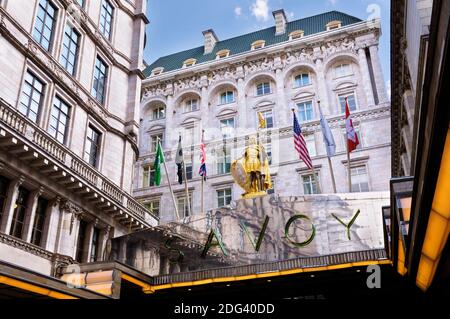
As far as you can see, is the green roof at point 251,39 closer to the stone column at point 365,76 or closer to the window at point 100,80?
the stone column at point 365,76

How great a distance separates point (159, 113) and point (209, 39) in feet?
41.7

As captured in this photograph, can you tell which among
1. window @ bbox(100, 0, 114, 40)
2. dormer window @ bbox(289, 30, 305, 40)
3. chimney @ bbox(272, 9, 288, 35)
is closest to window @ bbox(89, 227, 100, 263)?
window @ bbox(100, 0, 114, 40)

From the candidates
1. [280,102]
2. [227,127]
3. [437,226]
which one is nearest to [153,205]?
[227,127]

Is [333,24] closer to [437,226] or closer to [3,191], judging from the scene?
[3,191]

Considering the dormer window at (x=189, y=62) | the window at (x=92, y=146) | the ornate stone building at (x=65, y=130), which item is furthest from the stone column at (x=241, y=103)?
the window at (x=92, y=146)

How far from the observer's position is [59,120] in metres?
22.3

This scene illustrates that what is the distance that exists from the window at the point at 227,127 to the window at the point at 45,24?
989 inches

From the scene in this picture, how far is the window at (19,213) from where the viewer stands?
1806 centimetres

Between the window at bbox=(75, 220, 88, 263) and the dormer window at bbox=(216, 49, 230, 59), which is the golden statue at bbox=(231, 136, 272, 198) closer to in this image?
the window at bbox=(75, 220, 88, 263)

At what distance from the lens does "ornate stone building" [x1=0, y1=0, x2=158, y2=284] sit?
1828cm

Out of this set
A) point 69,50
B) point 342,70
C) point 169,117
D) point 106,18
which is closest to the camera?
point 69,50

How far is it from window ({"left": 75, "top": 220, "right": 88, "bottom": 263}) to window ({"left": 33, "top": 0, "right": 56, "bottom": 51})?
28.9ft

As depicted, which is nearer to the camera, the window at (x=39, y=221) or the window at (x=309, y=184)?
the window at (x=39, y=221)
